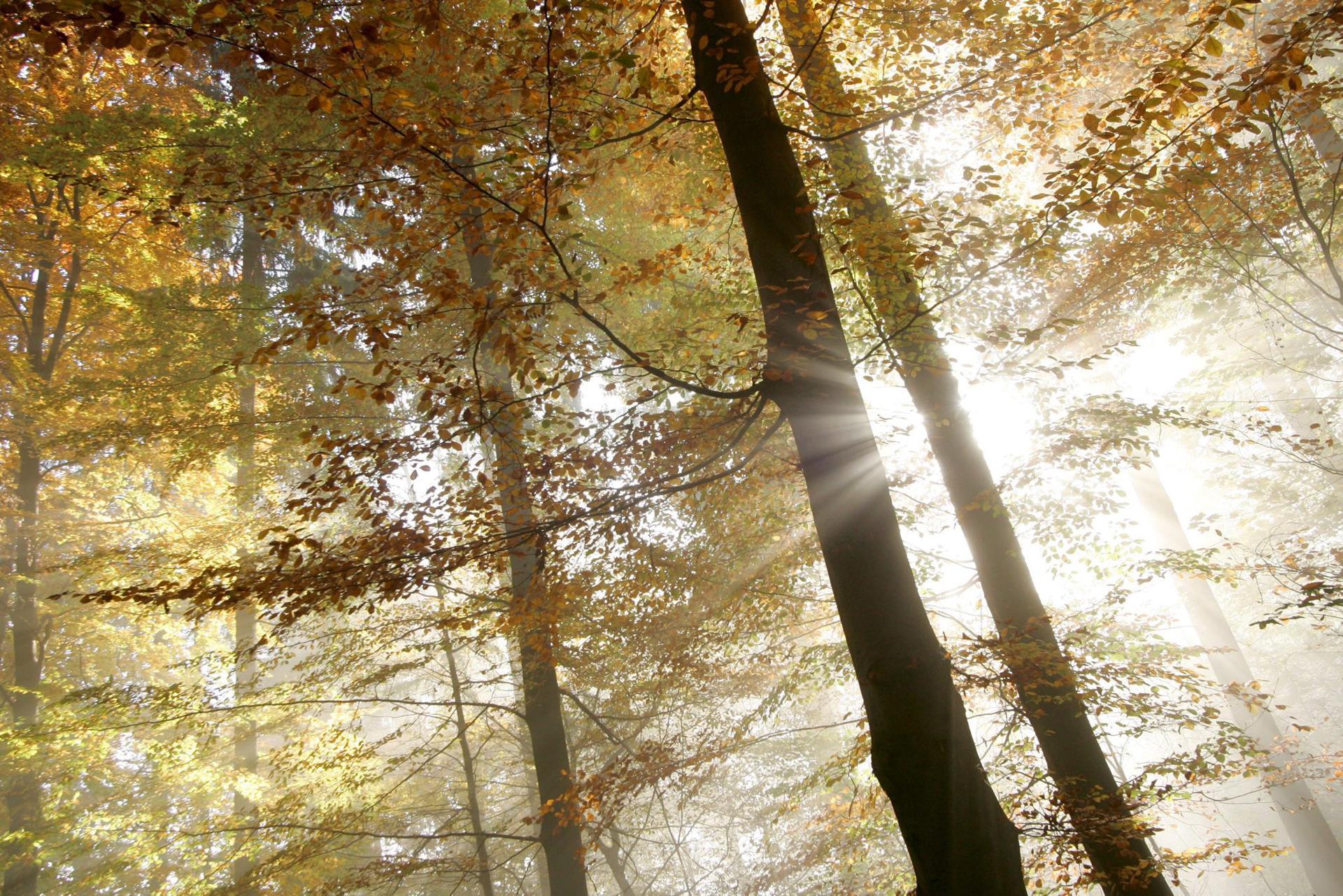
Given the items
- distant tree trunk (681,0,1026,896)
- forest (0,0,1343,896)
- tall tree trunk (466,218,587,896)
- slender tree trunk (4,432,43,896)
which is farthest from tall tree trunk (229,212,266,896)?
distant tree trunk (681,0,1026,896)

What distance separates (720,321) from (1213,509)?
3470 centimetres

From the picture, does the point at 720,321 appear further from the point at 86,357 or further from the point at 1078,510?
the point at 86,357

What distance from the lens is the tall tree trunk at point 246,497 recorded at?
7215 millimetres

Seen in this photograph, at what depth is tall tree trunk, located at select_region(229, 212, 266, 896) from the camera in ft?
23.7

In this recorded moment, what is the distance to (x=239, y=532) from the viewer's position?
1109 cm

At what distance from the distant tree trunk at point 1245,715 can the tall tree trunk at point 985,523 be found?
10326 mm

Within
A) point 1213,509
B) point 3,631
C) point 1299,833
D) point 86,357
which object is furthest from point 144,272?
point 1213,509

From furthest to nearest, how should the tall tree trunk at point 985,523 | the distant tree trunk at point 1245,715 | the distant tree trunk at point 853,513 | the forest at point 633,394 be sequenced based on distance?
1. the distant tree trunk at point 1245,715
2. the tall tree trunk at point 985,523
3. the forest at point 633,394
4. the distant tree trunk at point 853,513

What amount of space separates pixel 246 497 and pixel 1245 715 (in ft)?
63.4

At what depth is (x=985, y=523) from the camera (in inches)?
223

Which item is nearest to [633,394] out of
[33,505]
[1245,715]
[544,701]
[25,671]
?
[544,701]

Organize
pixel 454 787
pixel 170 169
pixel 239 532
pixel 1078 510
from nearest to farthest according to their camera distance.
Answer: pixel 1078 510 < pixel 170 169 < pixel 239 532 < pixel 454 787

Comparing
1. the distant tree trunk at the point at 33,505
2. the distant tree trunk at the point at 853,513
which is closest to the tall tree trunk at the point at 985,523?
the distant tree trunk at the point at 853,513

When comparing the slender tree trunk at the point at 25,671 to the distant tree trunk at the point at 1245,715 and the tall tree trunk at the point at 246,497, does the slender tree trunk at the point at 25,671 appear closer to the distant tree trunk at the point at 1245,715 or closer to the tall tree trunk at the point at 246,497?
the tall tree trunk at the point at 246,497
